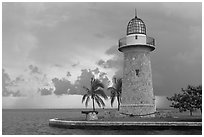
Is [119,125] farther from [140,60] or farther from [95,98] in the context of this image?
[95,98]

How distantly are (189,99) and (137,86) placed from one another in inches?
246

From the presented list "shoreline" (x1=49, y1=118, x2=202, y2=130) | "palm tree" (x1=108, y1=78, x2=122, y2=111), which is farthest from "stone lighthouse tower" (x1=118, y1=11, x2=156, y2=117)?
"palm tree" (x1=108, y1=78, x2=122, y2=111)

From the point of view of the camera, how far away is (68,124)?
1216 inches

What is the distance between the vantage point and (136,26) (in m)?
37.9

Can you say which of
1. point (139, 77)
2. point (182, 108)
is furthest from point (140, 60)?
point (182, 108)

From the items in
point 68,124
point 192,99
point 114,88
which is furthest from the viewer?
point 114,88

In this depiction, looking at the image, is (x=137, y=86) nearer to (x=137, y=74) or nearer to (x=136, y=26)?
(x=137, y=74)

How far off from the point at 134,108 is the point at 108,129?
7947mm

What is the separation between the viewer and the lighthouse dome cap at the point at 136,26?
37688 millimetres

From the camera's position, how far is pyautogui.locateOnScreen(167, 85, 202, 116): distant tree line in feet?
112

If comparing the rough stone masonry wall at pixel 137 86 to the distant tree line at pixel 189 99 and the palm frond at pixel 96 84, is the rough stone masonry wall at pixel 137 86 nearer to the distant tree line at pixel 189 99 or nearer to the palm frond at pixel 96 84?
the distant tree line at pixel 189 99

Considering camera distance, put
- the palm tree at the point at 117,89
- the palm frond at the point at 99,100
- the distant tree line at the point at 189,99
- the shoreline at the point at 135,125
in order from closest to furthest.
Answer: the shoreline at the point at 135,125
the distant tree line at the point at 189,99
the palm frond at the point at 99,100
the palm tree at the point at 117,89

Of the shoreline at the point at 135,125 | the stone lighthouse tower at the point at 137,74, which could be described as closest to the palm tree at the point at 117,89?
the stone lighthouse tower at the point at 137,74

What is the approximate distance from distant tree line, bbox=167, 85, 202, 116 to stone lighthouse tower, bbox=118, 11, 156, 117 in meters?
3.35
